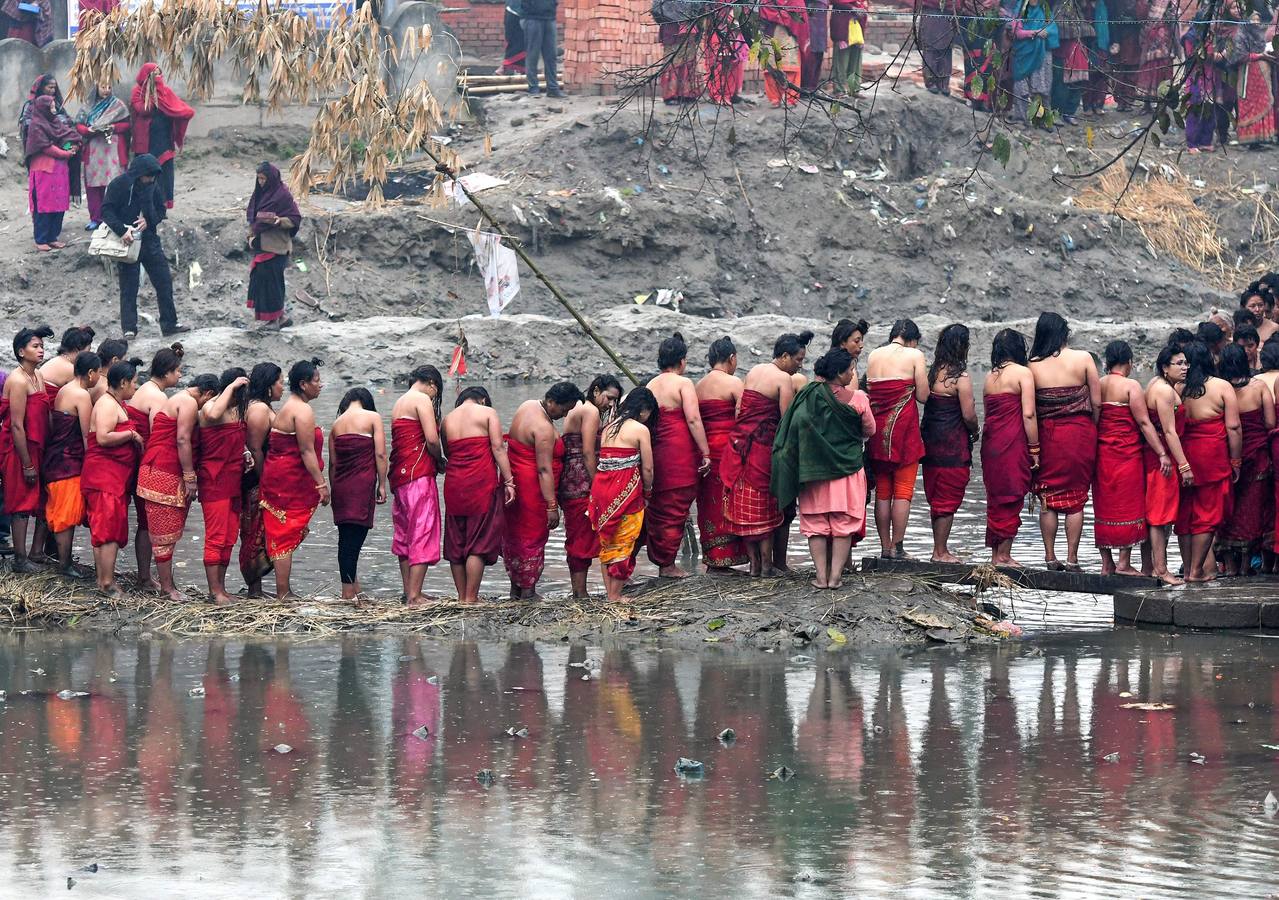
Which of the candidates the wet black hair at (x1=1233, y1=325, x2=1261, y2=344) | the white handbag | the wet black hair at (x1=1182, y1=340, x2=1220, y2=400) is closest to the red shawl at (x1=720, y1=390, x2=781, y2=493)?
the wet black hair at (x1=1182, y1=340, x2=1220, y2=400)

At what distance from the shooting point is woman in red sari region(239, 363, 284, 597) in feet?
32.8

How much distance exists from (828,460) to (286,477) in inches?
114

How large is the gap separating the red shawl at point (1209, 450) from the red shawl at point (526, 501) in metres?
3.40

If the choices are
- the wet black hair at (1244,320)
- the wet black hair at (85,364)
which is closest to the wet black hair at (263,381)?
the wet black hair at (85,364)

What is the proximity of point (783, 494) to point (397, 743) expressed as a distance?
121 inches

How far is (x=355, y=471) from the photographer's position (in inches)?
394

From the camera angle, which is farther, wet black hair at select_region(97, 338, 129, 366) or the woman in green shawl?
wet black hair at select_region(97, 338, 129, 366)

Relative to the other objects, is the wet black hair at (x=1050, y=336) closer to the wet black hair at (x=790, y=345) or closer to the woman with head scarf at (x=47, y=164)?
the wet black hair at (x=790, y=345)

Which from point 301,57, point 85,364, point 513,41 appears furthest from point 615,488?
point 513,41

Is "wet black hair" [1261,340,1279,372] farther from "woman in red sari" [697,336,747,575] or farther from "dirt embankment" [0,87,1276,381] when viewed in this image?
"dirt embankment" [0,87,1276,381]

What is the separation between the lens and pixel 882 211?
24.8m

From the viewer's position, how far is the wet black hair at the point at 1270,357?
10055mm

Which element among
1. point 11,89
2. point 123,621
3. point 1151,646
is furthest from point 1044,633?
point 11,89

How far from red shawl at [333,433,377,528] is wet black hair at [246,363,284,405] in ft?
1.48
